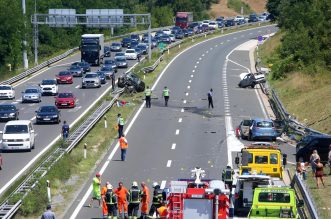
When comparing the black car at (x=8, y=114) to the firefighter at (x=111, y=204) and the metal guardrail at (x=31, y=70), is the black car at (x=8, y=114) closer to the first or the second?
the metal guardrail at (x=31, y=70)

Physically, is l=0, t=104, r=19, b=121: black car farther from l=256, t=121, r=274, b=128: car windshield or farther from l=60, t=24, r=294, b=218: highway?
l=256, t=121, r=274, b=128: car windshield

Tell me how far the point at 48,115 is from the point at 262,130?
14.1m

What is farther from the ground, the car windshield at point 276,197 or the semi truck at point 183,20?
the car windshield at point 276,197

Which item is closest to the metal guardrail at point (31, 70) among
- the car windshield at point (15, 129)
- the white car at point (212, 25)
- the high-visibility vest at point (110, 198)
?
the car windshield at point (15, 129)

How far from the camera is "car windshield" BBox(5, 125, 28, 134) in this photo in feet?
156

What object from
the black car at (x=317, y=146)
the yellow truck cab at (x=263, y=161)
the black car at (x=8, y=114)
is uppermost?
the yellow truck cab at (x=263, y=161)

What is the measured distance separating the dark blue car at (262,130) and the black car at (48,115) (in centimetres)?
1298

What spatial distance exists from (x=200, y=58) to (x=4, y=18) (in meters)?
23.5

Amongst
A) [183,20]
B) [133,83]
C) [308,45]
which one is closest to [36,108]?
[133,83]

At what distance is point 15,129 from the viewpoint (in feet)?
157

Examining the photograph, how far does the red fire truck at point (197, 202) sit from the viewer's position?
2705cm

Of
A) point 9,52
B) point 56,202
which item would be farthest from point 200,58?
point 56,202

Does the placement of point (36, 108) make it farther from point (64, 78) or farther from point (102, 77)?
point (64, 78)

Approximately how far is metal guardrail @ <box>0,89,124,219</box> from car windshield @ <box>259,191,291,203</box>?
802 centimetres
